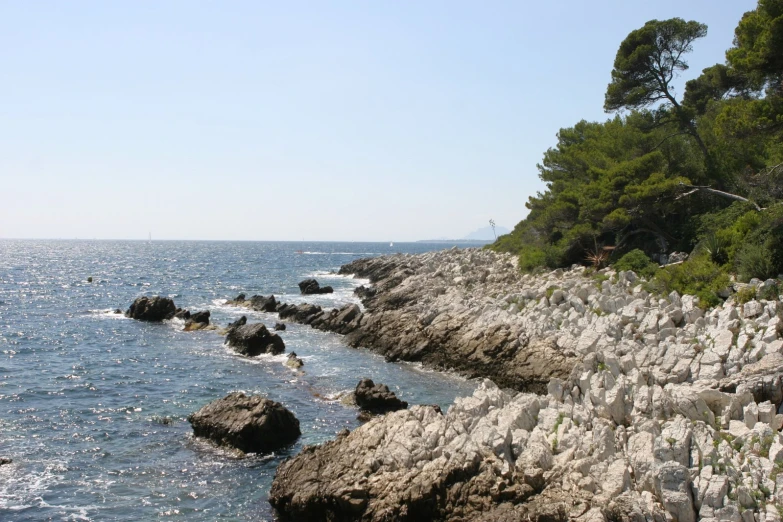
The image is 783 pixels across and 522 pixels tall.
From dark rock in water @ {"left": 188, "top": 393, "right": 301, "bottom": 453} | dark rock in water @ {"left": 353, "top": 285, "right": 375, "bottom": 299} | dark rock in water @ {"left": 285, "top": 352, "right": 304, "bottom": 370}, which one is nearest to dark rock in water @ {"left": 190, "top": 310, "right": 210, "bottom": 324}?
dark rock in water @ {"left": 285, "top": 352, "right": 304, "bottom": 370}

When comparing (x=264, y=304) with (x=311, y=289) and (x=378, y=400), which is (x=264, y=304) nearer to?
(x=311, y=289)

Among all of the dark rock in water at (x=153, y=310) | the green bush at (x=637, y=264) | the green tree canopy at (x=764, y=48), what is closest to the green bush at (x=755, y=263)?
the green bush at (x=637, y=264)

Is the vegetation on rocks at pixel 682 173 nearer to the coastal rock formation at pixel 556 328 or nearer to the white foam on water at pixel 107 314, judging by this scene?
the coastal rock formation at pixel 556 328

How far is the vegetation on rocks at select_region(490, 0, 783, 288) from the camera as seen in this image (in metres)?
23.0

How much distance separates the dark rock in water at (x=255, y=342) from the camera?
103 feet

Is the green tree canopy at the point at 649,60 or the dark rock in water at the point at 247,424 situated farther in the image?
the green tree canopy at the point at 649,60

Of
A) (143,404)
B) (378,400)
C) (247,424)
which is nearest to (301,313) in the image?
(143,404)

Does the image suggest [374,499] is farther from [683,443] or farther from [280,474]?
[683,443]

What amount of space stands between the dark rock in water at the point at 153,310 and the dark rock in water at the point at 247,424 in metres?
26.0

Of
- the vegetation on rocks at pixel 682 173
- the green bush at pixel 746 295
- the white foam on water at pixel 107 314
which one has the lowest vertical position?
the white foam on water at pixel 107 314

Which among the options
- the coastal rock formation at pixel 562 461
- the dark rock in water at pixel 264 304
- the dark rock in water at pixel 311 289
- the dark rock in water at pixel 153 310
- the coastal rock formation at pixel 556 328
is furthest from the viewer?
the dark rock in water at pixel 311 289

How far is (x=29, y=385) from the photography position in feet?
82.5

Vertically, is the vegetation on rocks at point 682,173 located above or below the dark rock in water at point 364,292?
above

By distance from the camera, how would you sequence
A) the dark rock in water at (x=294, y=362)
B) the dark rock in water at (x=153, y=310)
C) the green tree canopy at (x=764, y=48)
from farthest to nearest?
the dark rock in water at (x=153, y=310)
the dark rock in water at (x=294, y=362)
the green tree canopy at (x=764, y=48)
